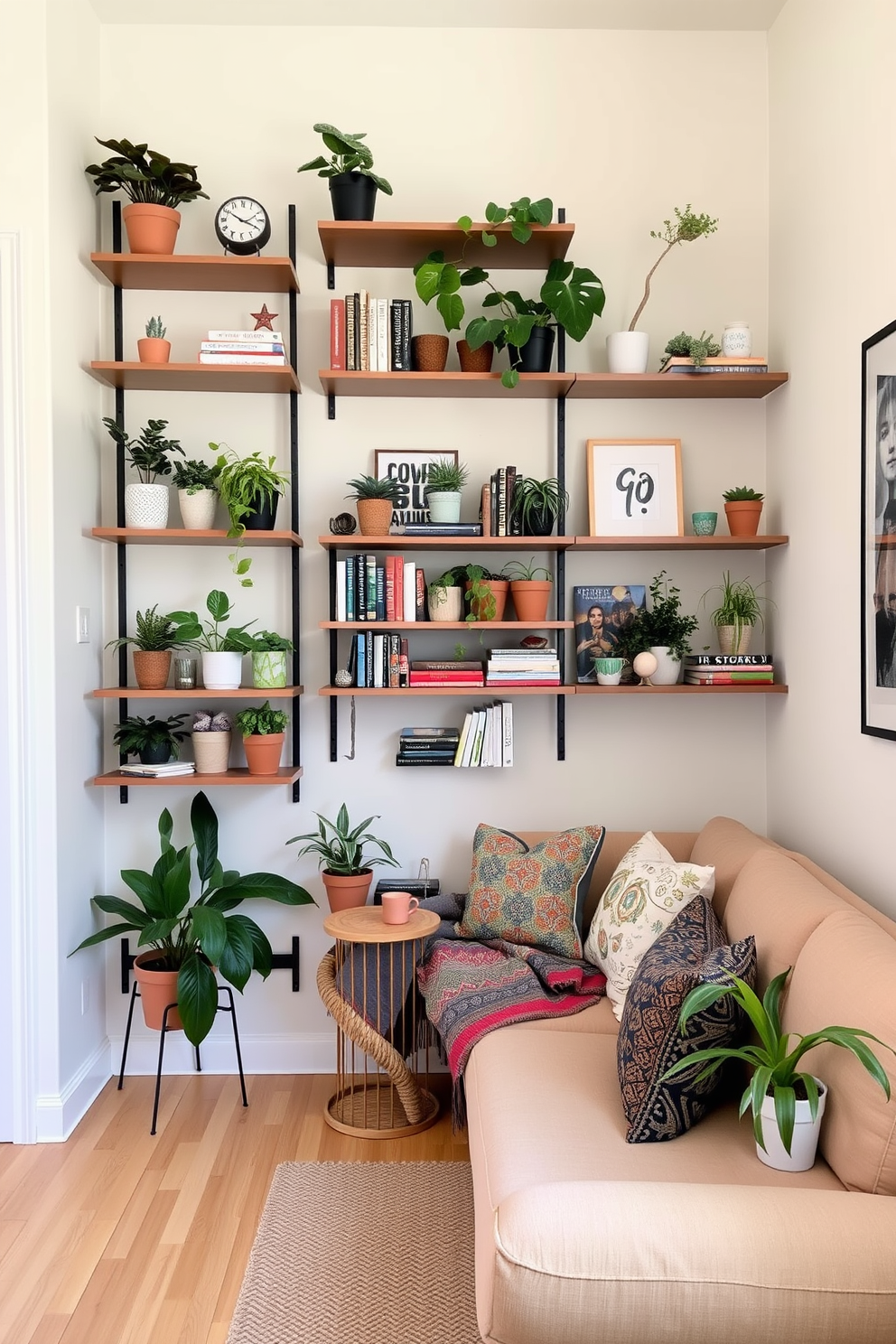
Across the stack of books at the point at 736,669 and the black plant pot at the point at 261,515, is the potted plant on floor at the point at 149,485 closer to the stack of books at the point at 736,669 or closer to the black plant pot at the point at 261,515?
the black plant pot at the point at 261,515

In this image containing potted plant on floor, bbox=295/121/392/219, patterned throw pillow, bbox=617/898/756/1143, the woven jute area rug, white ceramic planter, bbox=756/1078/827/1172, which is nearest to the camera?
white ceramic planter, bbox=756/1078/827/1172

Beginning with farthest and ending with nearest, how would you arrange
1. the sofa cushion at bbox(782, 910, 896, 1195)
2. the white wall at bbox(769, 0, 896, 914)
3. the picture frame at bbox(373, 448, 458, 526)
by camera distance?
the picture frame at bbox(373, 448, 458, 526), the white wall at bbox(769, 0, 896, 914), the sofa cushion at bbox(782, 910, 896, 1195)

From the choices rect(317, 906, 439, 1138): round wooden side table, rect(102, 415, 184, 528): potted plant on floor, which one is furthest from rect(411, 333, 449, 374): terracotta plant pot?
rect(317, 906, 439, 1138): round wooden side table

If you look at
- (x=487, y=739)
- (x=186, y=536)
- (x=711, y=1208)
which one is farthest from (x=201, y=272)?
(x=711, y=1208)

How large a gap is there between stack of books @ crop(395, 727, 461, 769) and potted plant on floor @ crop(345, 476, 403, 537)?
2.10 ft

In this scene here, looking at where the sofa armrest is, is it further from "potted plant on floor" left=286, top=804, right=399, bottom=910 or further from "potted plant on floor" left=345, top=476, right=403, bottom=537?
"potted plant on floor" left=345, top=476, right=403, bottom=537

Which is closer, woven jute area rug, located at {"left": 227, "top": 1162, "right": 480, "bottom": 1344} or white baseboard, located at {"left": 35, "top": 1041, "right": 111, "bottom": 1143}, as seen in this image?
woven jute area rug, located at {"left": 227, "top": 1162, "right": 480, "bottom": 1344}

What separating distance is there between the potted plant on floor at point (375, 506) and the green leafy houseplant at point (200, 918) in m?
0.99

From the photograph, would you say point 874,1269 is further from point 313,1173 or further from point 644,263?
point 644,263

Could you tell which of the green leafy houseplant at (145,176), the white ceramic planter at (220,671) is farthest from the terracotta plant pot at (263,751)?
the green leafy houseplant at (145,176)

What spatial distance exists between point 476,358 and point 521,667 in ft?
3.11

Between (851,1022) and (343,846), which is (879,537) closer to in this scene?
(851,1022)

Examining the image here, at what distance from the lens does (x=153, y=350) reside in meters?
3.04

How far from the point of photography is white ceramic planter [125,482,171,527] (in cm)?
304
